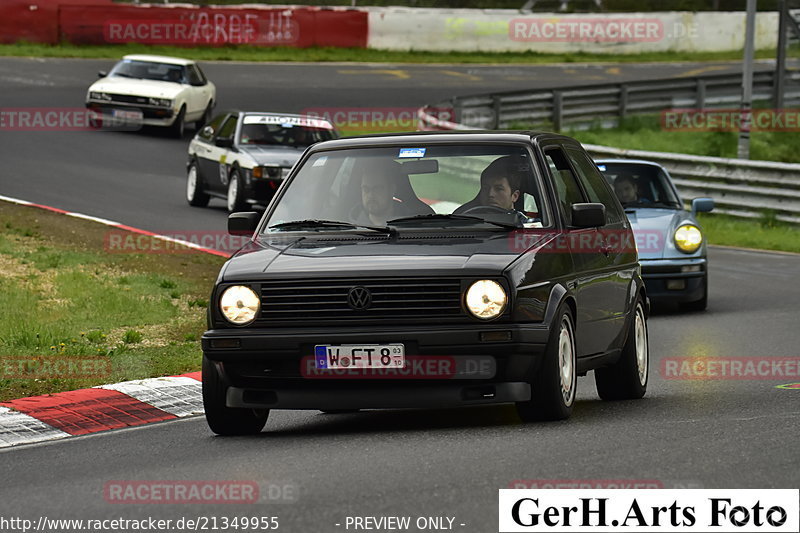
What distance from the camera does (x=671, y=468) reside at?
692 cm

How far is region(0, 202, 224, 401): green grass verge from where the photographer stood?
11016 millimetres

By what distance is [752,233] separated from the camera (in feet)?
77.9

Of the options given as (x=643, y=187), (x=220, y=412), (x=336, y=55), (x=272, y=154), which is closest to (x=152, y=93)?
(x=272, y=154)

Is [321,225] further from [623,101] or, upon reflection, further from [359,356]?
[623,101]

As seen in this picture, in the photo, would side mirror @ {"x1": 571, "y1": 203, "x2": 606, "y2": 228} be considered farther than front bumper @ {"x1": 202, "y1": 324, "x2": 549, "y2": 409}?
Yes

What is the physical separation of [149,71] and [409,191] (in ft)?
75.7

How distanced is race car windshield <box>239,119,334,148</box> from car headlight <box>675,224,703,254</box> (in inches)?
352

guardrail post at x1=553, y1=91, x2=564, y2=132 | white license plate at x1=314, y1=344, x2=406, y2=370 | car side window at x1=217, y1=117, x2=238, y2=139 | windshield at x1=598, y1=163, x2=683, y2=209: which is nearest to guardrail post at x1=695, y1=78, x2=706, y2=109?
guardrail post at x1=553, y1=91, x2=564, y2=132

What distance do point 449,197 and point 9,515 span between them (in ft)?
11.8

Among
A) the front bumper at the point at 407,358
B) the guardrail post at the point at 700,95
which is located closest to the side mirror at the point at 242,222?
the front bumper at the point at 407,358

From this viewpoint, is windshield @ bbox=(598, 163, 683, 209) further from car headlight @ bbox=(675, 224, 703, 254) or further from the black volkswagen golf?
the black volkswagen golf

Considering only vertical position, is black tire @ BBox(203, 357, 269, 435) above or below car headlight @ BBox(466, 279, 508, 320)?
below

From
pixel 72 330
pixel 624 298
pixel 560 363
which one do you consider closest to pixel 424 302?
pixel 560 363

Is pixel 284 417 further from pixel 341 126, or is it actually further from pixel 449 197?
pixel 341 126
